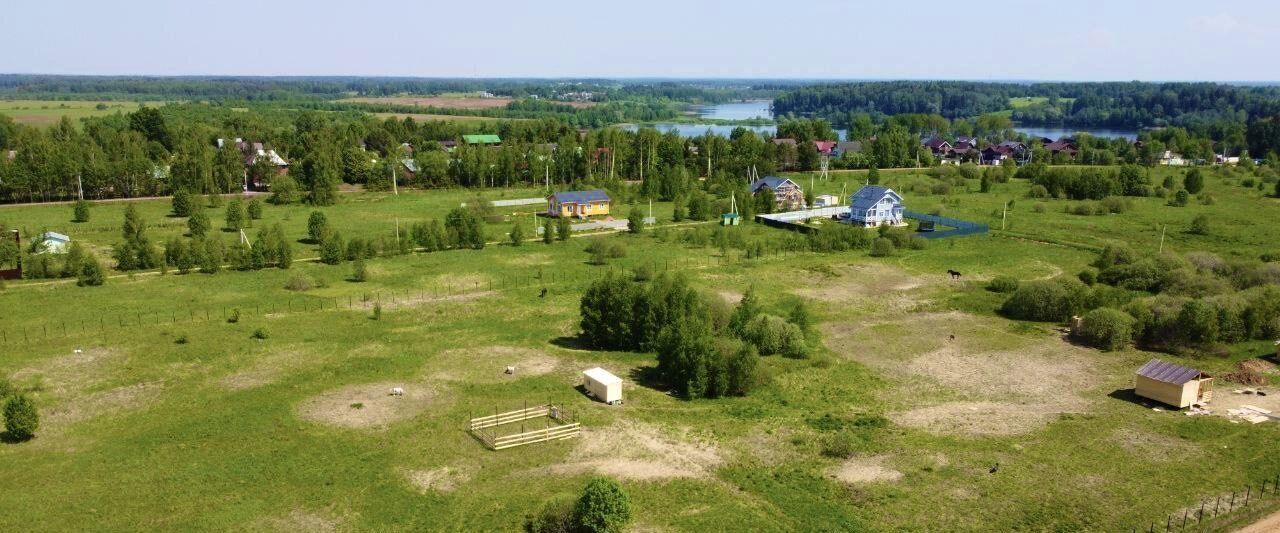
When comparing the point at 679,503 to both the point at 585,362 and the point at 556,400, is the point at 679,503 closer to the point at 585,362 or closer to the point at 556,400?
the point at 556,400

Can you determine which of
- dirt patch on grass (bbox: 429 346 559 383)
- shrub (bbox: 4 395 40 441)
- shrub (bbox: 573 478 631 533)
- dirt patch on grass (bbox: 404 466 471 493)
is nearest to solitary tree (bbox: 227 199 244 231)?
dirt patch on grass (bbox: 429 346 559 383)

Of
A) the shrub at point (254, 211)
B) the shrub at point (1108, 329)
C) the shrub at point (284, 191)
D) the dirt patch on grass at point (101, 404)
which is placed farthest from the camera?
the shrub at point (284, 191)

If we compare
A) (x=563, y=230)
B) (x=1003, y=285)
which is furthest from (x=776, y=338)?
(x=563, y=230)

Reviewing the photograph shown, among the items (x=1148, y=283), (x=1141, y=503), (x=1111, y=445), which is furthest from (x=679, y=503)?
(x=1148, y=283)

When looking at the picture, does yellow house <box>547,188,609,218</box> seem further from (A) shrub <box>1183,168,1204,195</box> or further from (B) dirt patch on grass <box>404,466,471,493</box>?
(A) shrub <box>1183,168,1204,195</box>

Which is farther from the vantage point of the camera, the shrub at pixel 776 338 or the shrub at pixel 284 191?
the shrub at pixel 284 191

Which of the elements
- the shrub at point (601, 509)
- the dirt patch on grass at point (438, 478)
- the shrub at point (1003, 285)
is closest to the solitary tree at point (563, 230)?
the shrub at point (1003, 285)

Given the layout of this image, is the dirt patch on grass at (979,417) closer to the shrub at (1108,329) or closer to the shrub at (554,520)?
the shrub at (1108,329)
